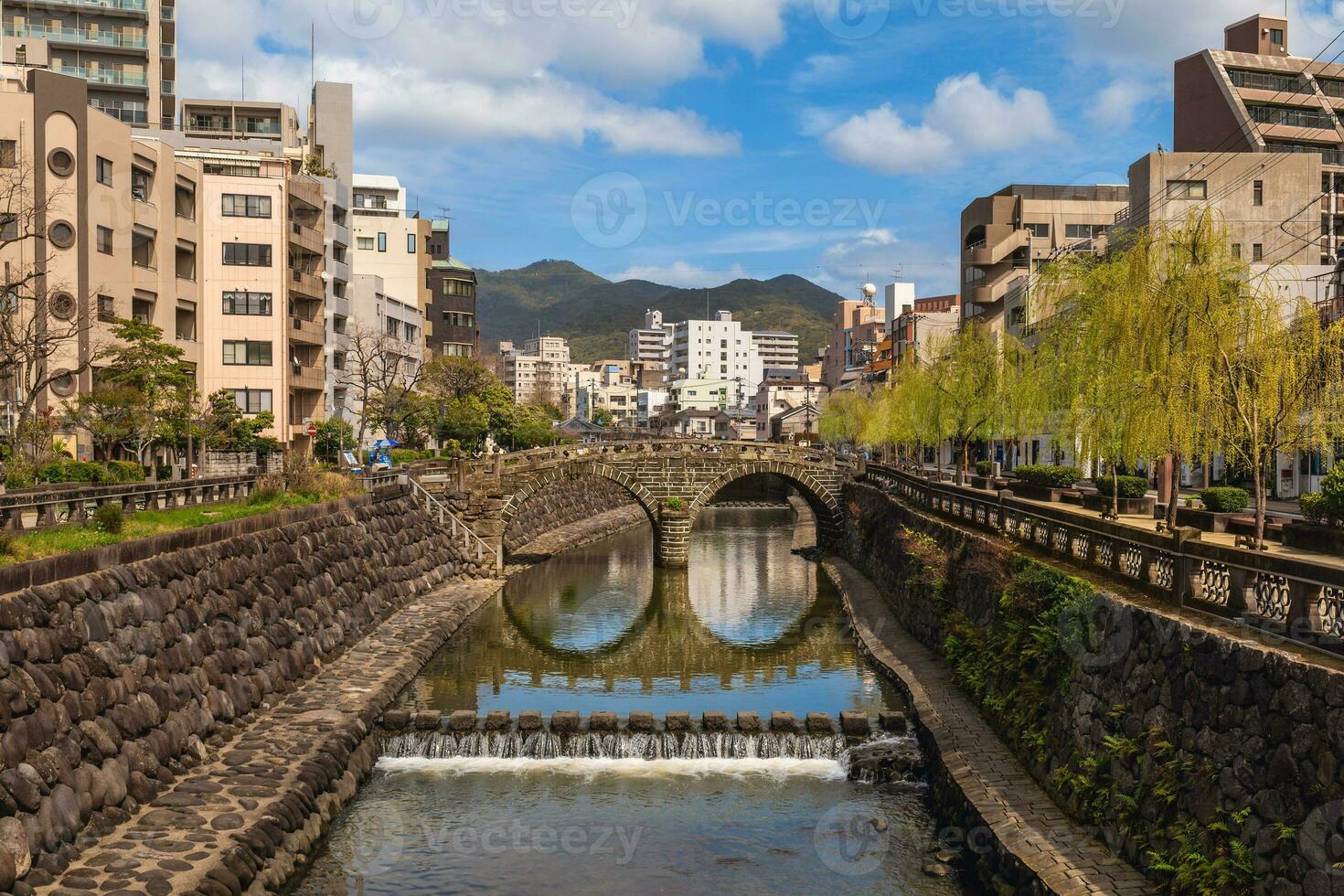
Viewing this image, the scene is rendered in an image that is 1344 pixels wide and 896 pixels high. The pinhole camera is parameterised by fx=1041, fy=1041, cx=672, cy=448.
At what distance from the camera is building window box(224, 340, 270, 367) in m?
58.1

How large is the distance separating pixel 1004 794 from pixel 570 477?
3599cm

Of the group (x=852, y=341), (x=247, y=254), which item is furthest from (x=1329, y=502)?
(x=852, y=341)

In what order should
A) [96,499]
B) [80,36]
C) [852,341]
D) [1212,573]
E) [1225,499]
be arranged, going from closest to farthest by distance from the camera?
[1212,573] < [96,499] < [1225,499] < [80,36] < [852,341]

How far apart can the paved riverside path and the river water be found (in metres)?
1.17

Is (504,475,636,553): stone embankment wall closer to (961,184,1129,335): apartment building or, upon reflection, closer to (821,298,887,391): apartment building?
(961,184,1129,335): apartment building

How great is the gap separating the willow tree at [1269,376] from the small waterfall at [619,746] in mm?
10364

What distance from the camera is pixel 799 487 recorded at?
58156mm

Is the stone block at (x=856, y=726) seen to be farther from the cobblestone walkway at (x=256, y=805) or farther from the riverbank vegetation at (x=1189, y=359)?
the cobblestone walkway at (x=256, y=805)

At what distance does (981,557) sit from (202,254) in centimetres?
4817

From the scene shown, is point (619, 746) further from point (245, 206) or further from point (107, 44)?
point (107, 44)

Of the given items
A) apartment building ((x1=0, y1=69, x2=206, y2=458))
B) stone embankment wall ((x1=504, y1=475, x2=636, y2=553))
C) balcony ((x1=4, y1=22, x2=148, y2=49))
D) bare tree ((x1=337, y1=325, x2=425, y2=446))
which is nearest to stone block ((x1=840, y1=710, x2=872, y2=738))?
stone embankment wall ((x1=504, y1=475, x2=636, y2=553))

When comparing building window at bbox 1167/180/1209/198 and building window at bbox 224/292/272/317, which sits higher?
building window at bbox 1167/180/1209/198

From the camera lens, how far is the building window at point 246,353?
58094 mm

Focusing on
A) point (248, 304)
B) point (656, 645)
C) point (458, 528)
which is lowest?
point (656, 645)
